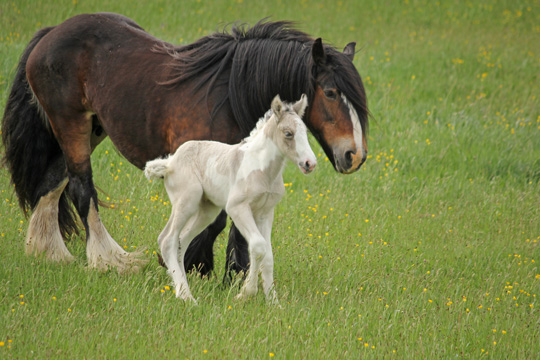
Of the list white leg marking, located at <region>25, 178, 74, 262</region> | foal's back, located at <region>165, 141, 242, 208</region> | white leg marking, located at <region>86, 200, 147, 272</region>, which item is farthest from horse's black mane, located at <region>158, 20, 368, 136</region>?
white leg marking, located at <region>25, 178, 74, 262</region>

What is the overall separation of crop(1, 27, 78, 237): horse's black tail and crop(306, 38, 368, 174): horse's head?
293cm

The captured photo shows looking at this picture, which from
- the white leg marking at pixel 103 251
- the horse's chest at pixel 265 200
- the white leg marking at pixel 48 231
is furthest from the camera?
the white leg marking at pixel 48 231

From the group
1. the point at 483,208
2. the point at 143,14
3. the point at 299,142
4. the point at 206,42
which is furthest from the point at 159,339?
the point at 143,14

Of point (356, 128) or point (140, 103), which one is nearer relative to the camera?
point (356, 128)

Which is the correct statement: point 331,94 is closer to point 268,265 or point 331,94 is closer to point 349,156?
point 349,156

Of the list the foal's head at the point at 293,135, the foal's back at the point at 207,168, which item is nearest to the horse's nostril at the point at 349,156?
the foal's head at the point at 293,135

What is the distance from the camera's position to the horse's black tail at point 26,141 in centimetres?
630

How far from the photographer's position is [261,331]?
14.4 ft

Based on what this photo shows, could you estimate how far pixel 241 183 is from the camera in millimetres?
4527

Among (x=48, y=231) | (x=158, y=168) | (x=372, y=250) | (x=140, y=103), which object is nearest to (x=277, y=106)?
(x=158, y=168)

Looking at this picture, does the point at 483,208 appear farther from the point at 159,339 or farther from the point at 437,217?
the point at 159,339

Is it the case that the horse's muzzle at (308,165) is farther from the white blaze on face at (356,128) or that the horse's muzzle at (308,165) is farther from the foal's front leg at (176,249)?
the foal's front leg at (176,249)

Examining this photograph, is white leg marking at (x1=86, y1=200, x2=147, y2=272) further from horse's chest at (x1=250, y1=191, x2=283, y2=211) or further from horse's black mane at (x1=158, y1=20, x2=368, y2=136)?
horse's chest at (x1=250, y1=191, x2=283, y2=211)

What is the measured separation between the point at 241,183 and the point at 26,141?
9.35 ft
